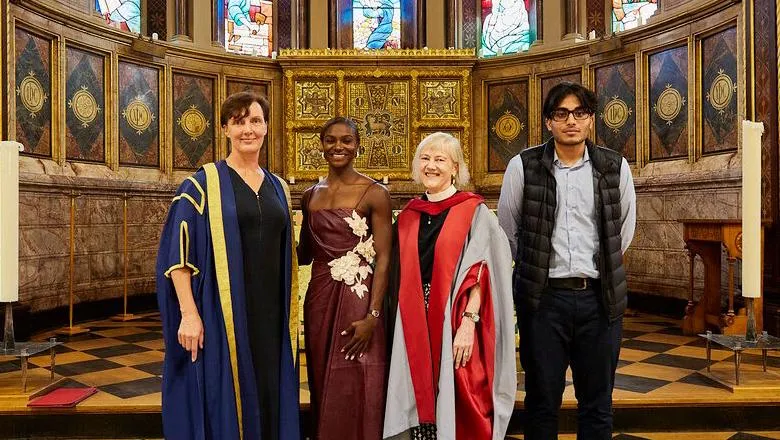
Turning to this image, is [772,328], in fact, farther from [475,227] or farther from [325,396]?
[325,396]

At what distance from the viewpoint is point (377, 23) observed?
895 centimetres

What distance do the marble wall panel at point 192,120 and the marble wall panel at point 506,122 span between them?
3.59 meters

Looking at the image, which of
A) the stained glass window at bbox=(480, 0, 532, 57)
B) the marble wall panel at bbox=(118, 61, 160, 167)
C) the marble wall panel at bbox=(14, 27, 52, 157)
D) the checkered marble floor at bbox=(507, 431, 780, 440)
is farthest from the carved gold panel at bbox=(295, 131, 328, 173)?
the checkered marble floor at bbox=(507, 431, 780, 440)

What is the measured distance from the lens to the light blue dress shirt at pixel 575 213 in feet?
7.83

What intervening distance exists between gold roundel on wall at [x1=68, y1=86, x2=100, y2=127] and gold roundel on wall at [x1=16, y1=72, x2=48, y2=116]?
410mm

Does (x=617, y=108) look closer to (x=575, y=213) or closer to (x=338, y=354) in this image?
(x=575, y=213)

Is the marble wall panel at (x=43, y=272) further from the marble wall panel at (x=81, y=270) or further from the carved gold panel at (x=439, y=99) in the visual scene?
the carved gold panel at (x=439, y=99)

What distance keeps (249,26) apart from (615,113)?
16.0ft

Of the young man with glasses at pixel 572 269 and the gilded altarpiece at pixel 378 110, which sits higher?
the gilded altarpiece at pixel 378 110

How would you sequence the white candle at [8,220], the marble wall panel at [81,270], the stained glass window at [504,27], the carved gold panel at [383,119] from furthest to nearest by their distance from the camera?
the stained glass window at [504,27] < the carved gold panel at [383,119] < the marble wall panel at [81,270] < the white candle at [8,220]

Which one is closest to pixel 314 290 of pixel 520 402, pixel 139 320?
pixel 520 402

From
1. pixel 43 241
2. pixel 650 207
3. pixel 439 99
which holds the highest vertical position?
pixel 439 99

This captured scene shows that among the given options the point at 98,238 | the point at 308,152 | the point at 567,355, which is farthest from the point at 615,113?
the point at 98,238

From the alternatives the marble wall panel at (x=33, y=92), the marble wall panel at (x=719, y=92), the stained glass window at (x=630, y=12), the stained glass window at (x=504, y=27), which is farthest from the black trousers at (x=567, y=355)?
the stained glass window at (x=504, y=27)
